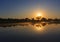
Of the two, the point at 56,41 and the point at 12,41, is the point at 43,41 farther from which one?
the point at 12,41

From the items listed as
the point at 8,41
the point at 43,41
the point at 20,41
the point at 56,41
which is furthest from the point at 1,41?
the point at 56,41

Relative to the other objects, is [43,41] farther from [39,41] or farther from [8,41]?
[8,41]

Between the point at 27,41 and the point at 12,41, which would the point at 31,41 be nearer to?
the point at 27,41

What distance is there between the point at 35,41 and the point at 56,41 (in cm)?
185

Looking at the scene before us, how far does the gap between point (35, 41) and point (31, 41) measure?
36 centimetres

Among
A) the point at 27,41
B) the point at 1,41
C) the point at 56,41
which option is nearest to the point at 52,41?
the point at 56,41

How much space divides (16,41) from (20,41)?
36cm

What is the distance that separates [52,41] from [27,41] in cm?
223

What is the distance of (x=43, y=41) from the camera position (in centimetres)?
1293

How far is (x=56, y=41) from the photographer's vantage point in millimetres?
12922

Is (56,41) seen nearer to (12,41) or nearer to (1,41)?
(12,41)

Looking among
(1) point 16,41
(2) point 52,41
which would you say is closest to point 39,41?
(2) point 52,41

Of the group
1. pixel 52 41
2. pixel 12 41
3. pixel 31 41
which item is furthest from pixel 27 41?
pixel 52 41

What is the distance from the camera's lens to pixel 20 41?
13.2 metres
